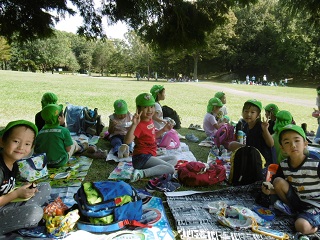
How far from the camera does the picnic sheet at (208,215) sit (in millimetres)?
2396

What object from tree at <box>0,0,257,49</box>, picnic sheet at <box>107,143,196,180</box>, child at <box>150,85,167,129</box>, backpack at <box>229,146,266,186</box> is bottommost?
picnic sheet at <box>107,143,196,180</box>

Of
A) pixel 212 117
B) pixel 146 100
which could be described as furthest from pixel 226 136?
pixel 146 100

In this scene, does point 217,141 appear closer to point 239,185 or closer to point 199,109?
point 239,185

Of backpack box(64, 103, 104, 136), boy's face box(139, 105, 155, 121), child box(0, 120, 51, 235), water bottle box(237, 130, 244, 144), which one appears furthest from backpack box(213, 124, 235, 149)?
child box(0, 120, 51, 235)

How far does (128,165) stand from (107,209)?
5.71ft

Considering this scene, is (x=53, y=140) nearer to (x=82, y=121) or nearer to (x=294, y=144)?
(x=82, y=121)

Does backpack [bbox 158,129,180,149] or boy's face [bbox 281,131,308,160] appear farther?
backpack [bbox 158,129,180,149]

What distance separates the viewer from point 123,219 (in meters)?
2.46

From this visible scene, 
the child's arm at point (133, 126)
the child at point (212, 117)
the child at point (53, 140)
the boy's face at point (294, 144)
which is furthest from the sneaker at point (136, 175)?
the child at point (212, 117)

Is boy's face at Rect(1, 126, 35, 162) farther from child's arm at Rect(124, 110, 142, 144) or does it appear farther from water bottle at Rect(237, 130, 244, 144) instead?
water bottle at Rect(237, 130, 244, 144)

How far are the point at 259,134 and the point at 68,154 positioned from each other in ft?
9.09

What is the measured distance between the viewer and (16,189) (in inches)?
93.9

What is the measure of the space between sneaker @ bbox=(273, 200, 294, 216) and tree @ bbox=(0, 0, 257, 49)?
2.45 m

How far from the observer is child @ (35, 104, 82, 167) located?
12.6ft
